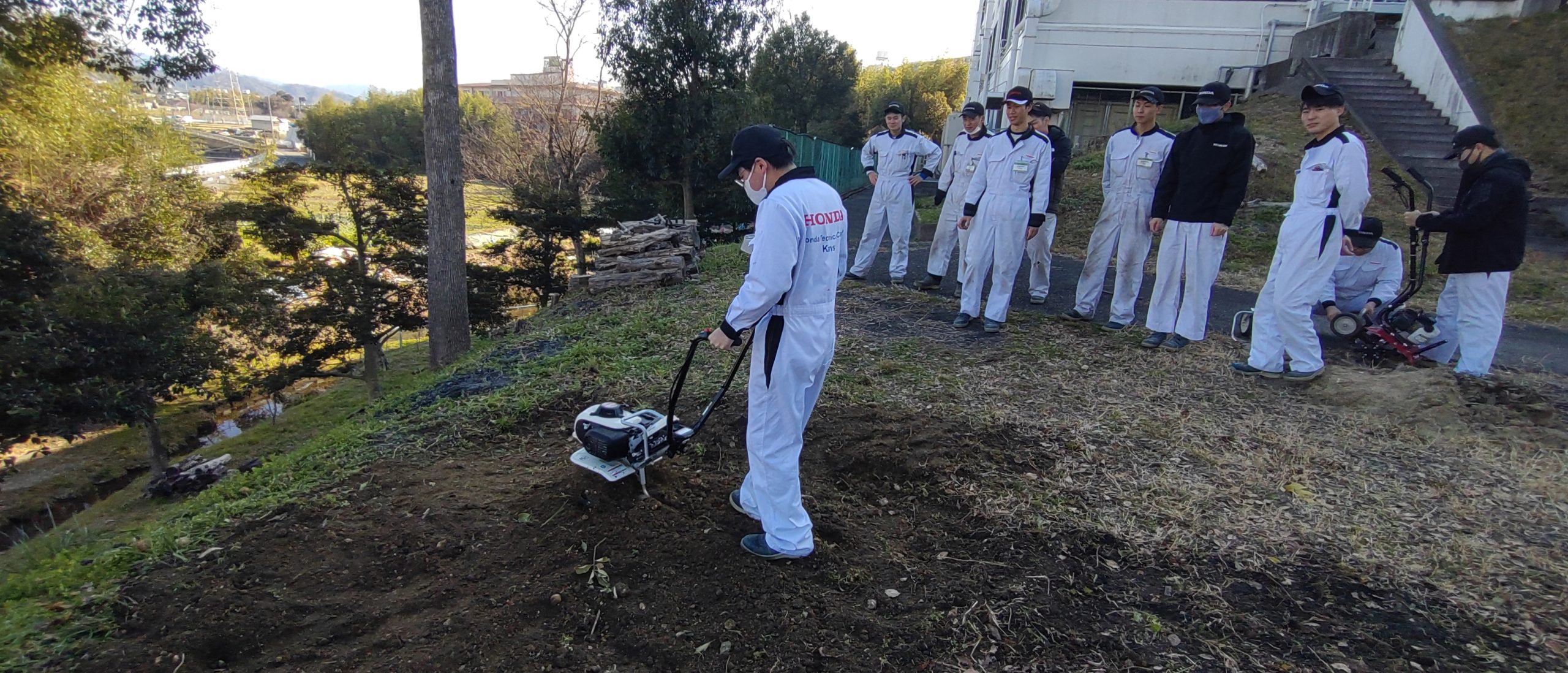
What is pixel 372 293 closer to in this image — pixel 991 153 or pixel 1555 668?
pixel 991 153

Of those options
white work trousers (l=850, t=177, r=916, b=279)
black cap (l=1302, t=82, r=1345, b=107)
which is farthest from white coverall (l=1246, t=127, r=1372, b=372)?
white work trousers (l=850, t=177, r=916, b=279)

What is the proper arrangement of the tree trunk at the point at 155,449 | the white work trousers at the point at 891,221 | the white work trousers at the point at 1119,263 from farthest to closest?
the tree trunk at the point at 155,449 → the white work trousers at the point at 891,221 → the white work trousers at the point at 1119,263

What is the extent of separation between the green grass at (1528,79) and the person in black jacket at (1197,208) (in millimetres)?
10177

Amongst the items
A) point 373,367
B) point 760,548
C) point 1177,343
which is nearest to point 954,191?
point 1177,343

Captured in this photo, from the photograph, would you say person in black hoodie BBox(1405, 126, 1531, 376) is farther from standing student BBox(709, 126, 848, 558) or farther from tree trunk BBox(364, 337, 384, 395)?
tree trunk BBox(364, 337, 384, 395)

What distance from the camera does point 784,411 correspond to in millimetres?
2875

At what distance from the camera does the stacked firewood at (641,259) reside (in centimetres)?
966

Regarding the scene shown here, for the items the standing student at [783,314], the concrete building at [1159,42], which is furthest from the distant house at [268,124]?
the standing student at [783,314]

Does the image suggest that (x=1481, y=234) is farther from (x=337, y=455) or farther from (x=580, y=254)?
(x=580, y=254)

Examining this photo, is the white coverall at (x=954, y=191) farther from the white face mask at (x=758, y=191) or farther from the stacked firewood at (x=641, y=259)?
the white face mask at (x=758, y=191)

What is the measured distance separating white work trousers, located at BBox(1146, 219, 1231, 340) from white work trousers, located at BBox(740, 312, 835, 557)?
4.05 m

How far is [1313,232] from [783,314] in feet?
13.6

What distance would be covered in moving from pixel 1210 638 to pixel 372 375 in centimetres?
1872

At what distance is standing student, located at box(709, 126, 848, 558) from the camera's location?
8.91 ft
